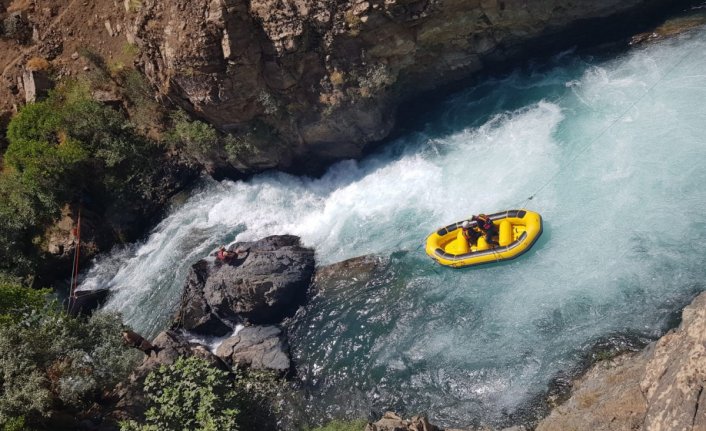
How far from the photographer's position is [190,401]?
12109 millimetres

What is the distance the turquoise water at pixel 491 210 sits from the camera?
13.5 m

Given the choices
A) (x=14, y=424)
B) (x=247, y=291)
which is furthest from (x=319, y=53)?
(x=14, y=424)

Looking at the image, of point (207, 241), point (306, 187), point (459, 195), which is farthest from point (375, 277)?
point (207, 241)

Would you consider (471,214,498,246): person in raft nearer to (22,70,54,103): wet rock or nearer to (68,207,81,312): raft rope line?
(68,207,81,312): raft rope line

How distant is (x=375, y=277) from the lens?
17203 mm

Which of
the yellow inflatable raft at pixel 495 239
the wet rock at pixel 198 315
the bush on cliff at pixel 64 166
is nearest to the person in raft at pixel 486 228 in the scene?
the yellow inflatable raft at pixel 495 239

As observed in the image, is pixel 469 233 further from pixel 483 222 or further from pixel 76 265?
pixel 76 265

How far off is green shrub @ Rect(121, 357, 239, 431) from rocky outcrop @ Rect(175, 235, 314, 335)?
4.08 metres

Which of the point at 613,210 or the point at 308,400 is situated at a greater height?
the point at 613,210

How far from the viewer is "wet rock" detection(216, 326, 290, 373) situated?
15711 mm

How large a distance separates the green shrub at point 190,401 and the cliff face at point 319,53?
32.4 feet

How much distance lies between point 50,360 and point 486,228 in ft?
41.7

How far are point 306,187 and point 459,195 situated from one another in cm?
647

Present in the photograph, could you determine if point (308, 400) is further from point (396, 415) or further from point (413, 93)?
point (413, 93)
